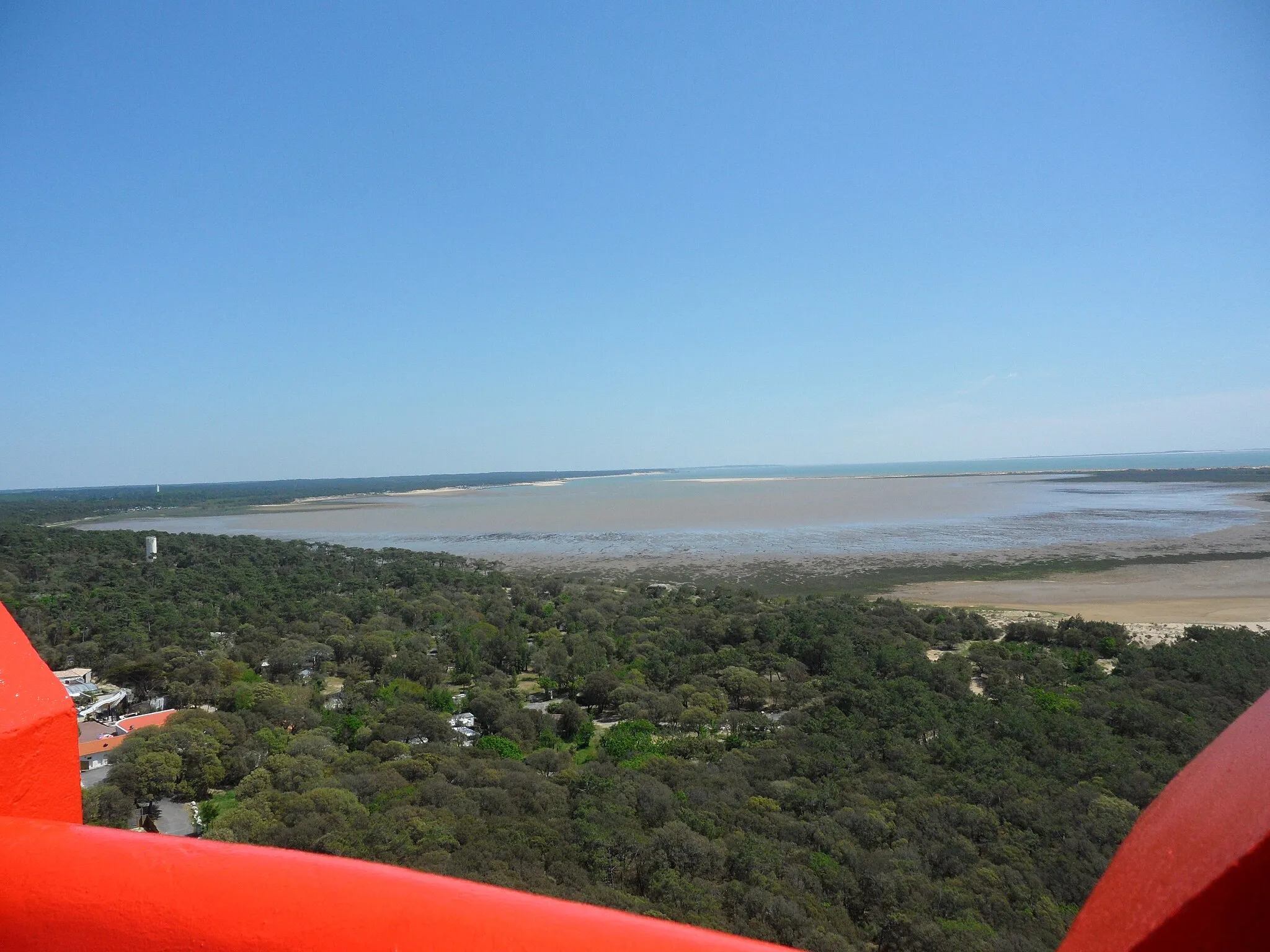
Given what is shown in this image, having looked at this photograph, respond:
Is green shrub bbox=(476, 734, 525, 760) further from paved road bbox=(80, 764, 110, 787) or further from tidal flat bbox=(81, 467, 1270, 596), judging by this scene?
tidal flat bbox=(81, 467, 1270, 596)

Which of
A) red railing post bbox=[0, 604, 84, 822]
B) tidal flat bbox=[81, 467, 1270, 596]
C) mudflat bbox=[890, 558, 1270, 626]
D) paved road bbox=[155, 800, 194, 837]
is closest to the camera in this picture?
red railing post bbox=[0, 604, 84, 822]

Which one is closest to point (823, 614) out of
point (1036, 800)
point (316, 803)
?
point (1036, 800)

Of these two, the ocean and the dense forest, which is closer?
the dense forest

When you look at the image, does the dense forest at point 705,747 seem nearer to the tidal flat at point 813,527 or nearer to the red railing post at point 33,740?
the red railing post at point 33,740

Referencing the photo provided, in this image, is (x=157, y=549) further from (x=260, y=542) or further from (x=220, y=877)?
(x=220, y=877)

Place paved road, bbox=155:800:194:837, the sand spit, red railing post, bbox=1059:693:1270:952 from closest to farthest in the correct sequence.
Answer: red railing post, bbox=1059:693:1270:952
paved road, bbox=155:800:194:837
the sand spit

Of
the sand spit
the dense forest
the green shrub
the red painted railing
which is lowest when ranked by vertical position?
the sand spit

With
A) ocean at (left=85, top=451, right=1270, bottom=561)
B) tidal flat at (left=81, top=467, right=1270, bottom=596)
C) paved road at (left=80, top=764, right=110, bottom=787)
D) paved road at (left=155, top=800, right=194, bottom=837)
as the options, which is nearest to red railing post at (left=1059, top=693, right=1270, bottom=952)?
paved road at (left=155, top=800, right=194, bottom=837)
